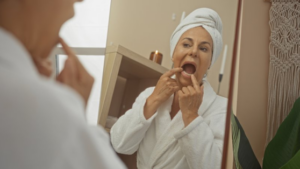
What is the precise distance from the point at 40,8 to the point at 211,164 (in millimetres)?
245

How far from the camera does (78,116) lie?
212 mm

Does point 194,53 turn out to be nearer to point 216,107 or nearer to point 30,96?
point 216,107

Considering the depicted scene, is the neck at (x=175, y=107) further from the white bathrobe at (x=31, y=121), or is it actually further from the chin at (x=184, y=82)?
the white bathrobe at (x=31, y=121)

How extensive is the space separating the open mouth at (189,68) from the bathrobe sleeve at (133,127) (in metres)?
0.05

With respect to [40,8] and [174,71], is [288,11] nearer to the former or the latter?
[174,71]

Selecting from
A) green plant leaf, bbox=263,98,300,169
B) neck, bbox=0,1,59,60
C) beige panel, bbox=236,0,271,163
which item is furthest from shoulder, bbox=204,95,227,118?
beige panel, bbox=236,0,271,163

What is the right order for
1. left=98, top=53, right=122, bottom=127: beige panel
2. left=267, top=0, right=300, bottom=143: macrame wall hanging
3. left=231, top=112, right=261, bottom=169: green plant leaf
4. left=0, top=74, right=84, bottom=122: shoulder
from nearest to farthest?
left=0, top=74, right=84, bottom=122: shoulder → left=98, top=53, right=122, bottom=127: beige panel → left=231, top=112, right=261, bottom=169: green plant leaf → left=267, top=0, right=300, bottom=143: macrame wall hanging

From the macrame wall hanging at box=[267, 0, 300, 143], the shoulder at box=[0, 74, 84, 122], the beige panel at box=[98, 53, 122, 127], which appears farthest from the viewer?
the macrame wall hanging at box=[267, 0, 300, 143]

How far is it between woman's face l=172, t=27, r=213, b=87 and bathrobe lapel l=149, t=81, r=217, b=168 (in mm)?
22

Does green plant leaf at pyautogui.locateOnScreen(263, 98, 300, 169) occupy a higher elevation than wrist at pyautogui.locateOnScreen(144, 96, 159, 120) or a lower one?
lower

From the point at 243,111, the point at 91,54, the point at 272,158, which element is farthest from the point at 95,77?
the point at 243,111

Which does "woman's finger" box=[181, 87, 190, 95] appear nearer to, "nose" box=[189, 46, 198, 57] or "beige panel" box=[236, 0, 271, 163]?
"nose" box=[189, 46, 198, 57]

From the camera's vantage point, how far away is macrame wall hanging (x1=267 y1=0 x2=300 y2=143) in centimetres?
109

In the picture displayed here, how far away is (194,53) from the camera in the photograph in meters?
0.37
